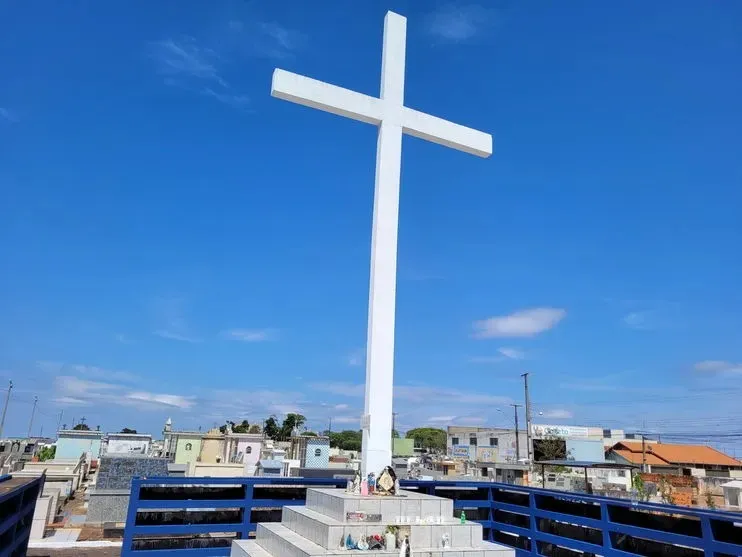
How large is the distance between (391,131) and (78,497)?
1838 cm

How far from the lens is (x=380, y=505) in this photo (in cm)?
686

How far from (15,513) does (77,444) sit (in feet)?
93.2

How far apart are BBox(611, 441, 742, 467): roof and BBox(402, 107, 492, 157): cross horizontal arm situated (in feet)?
130

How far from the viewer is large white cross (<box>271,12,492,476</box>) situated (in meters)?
8.12

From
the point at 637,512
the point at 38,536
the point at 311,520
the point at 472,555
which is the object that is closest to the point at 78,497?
the point at 38,536

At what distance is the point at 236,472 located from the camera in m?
18.5

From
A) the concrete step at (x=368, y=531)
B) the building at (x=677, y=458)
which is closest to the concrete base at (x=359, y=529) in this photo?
the concrete step at (x=368, y=531)

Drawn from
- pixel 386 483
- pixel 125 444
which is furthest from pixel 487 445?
pixel 386 483

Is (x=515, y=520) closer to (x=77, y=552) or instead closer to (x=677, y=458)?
(x=77, y=552)

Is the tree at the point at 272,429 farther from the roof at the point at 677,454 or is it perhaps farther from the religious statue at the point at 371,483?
the religious statue at the point at 371,483

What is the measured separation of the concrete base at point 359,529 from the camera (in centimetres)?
618

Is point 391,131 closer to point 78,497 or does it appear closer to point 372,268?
point 372,268

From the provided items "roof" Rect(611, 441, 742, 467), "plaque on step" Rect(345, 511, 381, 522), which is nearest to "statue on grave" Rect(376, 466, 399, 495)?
"plaque on step" Rect(345, 511, 381, 522)

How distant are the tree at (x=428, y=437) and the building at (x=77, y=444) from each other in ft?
196
